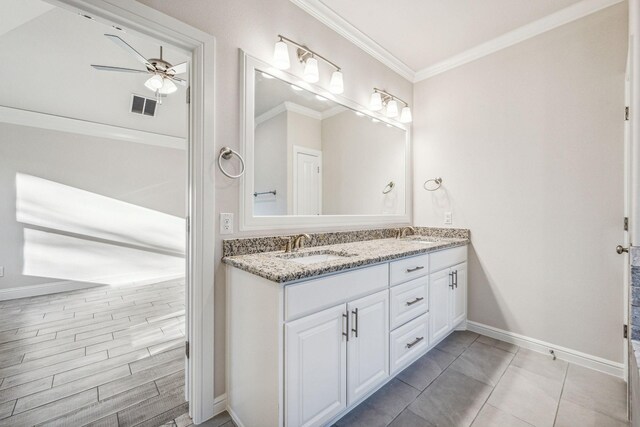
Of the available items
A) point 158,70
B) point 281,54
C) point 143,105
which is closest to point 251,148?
point 281,54

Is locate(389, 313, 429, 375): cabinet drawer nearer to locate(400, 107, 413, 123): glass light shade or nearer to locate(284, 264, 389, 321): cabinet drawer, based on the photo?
locate(284, 264, 389, 321): cabinet drawer

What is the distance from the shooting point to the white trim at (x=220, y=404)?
1.45 m

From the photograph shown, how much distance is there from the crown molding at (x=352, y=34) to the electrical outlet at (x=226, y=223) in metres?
1.53

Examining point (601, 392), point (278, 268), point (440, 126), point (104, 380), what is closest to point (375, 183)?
point (440, 126)

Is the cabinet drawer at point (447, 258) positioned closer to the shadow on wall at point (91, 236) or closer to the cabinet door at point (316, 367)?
the cabinet door at point (316, 367)

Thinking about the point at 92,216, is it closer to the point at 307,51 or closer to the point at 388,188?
the point at 307,51

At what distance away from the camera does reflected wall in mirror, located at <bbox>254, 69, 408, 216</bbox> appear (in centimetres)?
170

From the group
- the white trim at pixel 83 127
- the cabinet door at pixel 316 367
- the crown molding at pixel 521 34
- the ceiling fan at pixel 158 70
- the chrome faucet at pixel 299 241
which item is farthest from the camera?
the white trim at pixel 83 127

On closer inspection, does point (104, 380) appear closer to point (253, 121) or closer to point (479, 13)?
point (253, 121)

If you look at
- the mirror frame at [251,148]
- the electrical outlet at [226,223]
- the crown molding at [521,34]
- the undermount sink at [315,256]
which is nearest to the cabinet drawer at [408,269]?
the undermount sink at [315,256]

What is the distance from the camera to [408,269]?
1.74 metres

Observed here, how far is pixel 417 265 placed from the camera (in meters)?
1.82

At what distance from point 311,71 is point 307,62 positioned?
69 mm

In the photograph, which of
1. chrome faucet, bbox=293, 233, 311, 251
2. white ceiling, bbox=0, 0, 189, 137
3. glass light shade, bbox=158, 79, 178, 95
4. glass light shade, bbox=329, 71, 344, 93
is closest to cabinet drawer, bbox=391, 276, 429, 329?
chrome faucet, bbox=293, 233, 311, 251
